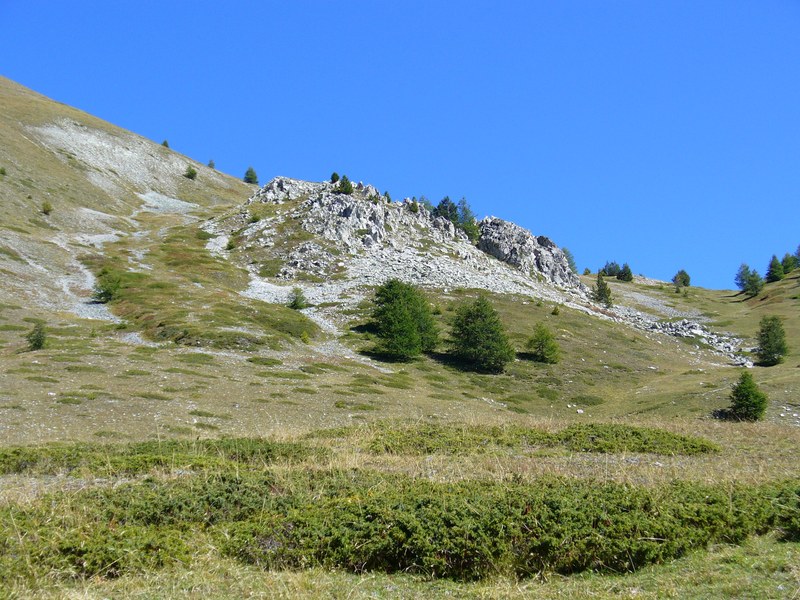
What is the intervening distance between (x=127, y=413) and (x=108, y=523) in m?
21.0

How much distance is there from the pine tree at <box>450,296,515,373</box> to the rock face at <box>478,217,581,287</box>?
2243 inches

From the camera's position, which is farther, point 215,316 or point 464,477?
point 215,316

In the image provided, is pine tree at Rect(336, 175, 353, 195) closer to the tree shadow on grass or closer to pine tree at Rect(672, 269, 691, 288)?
the tree shadow on grass

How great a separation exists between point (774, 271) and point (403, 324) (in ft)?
385

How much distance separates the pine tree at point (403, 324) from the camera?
59469mm

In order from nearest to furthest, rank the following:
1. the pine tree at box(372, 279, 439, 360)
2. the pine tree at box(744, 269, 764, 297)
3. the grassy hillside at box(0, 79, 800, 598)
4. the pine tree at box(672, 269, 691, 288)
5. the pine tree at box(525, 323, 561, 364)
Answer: the grassy hillside at box(0, 79, 800, 598) → the pine tree at box(372, 279, 439, 360) → the pine tree at box(525, 323, 561, 364) → the pine tree at box(744, 269, 764, 297) → the pine tree at box(672, 269, 691, 288)

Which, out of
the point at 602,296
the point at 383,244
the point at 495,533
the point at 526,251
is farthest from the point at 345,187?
the point at 495,533

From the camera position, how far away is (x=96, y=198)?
12150cm

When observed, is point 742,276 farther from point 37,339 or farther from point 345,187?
point 37,339

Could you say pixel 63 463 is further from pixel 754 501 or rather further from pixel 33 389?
pixel 33 389

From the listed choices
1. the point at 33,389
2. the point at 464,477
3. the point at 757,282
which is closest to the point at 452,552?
the point at 464,477

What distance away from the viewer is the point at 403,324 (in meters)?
61.3

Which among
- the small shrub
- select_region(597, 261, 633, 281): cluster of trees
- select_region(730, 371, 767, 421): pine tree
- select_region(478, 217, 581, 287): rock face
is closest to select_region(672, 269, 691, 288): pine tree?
select_region(597, 261, 633, 281): cluster of trees

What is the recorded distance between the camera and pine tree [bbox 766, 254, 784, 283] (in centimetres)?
13788
